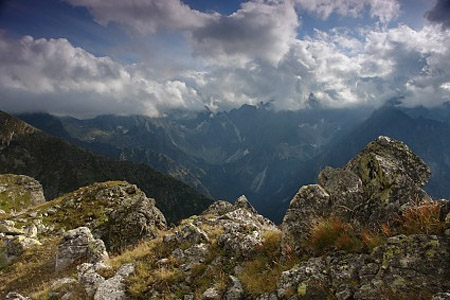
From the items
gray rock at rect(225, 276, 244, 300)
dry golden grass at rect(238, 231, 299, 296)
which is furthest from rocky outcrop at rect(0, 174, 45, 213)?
gray rock at rect(225, 276, 244, 300)

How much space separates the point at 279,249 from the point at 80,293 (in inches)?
374

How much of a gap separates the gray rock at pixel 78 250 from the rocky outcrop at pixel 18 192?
69.8m

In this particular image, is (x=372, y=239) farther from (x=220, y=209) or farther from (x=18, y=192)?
(x=18, y=192)

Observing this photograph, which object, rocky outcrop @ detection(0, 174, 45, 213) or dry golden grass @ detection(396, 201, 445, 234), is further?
rocky outcrop @ detection(0, 174, 45, 213)

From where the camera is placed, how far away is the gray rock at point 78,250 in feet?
63.6

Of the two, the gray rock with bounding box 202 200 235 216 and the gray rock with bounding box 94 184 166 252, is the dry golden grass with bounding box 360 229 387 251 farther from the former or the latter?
the gray rock with bounding box 202 200 235 216

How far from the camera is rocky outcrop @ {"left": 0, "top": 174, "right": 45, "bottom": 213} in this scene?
272ft

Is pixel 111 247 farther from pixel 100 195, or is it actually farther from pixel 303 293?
pixel 303 293

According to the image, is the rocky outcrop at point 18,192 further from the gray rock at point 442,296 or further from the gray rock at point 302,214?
the gray rock at point 442,296

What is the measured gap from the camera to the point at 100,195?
40.5 meters

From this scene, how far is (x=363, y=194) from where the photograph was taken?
14.9 m

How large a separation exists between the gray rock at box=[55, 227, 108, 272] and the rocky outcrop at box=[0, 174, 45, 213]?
6980 cm

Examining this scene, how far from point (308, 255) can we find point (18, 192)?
347ft

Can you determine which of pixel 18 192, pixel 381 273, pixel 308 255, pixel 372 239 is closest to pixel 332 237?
pixel 308 255
